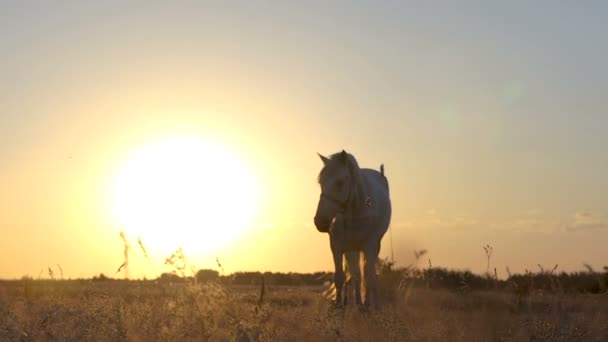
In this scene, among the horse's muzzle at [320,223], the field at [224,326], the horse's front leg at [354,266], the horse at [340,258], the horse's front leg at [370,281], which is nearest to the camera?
the field at [224,326]

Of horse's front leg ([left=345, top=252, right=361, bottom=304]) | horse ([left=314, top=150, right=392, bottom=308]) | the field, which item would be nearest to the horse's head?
horse ([left=314, top=150, right=392, bottom=308])

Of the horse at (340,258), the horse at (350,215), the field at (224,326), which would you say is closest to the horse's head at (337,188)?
the horse at (350,215)

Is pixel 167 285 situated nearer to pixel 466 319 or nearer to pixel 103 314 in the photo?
pixel 103 314

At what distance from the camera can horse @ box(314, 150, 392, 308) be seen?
33.1 ft

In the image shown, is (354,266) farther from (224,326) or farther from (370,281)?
(224,326)

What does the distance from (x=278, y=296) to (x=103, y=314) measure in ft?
28.0

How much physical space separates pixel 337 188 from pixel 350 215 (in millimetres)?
832

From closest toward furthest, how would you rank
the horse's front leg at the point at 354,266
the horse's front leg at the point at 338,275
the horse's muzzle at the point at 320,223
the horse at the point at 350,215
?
the horse's muzzle at the point at 320,223
the horse at the point at 350,215
the horse's front leg at the point at 338,275
the horse's front leg at the point at 354,266

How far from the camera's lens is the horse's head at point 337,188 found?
9.93m

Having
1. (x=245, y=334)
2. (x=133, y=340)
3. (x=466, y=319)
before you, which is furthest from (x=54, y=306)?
(x=466, y=319)

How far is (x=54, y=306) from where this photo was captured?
24.2 ft

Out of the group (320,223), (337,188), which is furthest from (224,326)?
(337,188)

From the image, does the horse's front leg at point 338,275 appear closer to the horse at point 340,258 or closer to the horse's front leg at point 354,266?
the horse at point 340,258

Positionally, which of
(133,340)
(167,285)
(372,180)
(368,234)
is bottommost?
(133,340)
